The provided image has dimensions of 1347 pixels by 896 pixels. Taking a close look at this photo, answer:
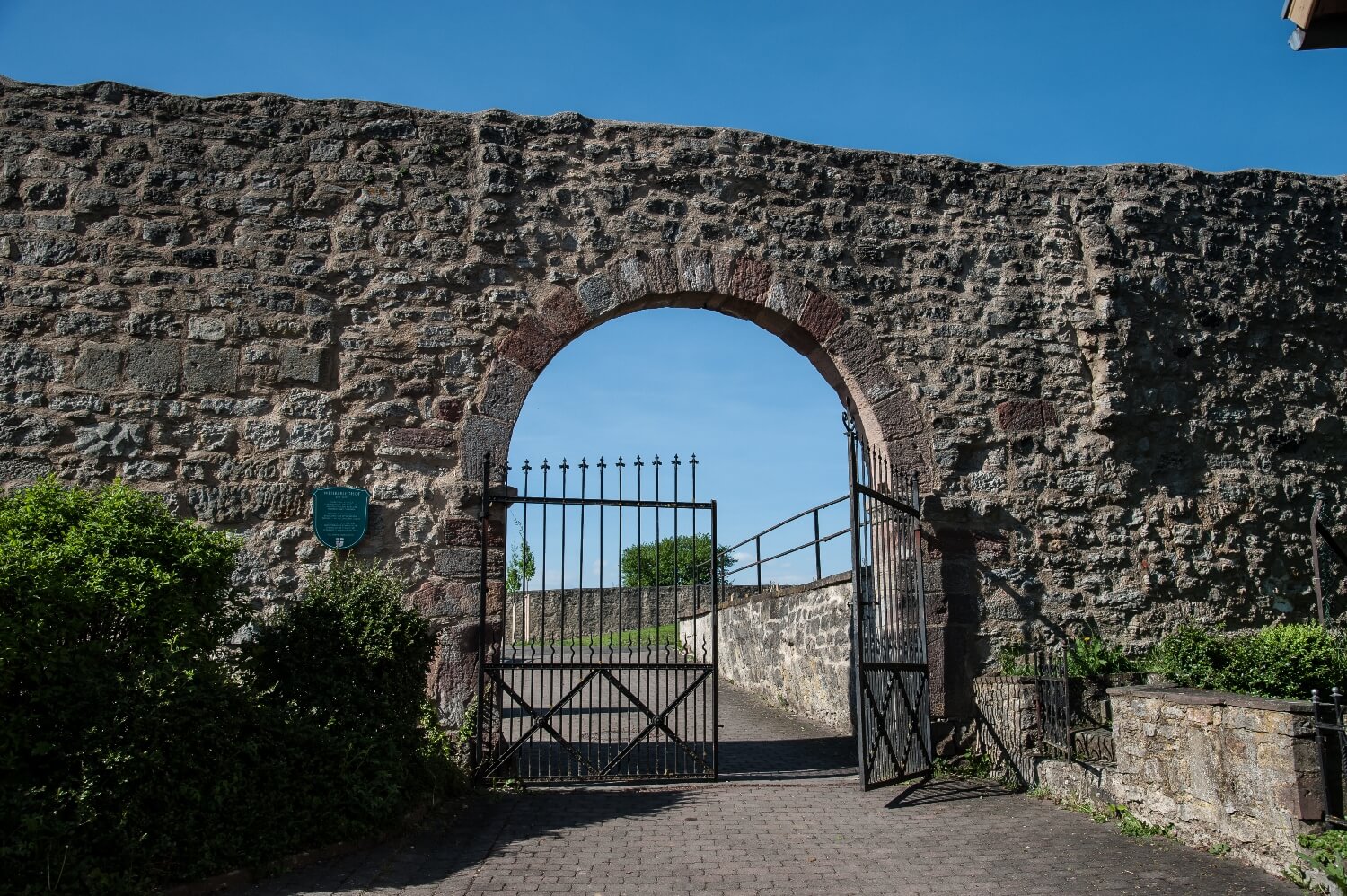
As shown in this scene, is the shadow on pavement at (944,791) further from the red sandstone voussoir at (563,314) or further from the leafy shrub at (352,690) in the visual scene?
the red sandstone voussoir at (563,314)

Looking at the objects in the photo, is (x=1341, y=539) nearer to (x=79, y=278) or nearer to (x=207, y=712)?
(x=207, y=712)

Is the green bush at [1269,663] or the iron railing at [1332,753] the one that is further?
the green bush at [1269,663]

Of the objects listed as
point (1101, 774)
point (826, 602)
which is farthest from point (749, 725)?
point (1101, 774)

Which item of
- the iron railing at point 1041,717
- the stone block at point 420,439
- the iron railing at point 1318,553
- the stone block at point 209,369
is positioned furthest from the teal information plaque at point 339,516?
the iron railing at point 1318,553

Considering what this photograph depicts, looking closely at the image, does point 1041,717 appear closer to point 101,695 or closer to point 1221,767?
point 1221,767

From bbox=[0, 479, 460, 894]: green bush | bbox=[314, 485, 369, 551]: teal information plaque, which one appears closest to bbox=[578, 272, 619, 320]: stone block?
bbox=[314, 485, 369, 551]: teal information plaque

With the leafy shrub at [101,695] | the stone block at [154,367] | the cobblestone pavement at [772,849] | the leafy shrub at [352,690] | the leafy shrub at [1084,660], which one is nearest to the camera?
the leafy shrub at [101,695]

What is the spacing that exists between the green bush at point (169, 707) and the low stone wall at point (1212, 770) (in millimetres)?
3732

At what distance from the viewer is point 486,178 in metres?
7.24

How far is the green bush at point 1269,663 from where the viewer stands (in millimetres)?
5598

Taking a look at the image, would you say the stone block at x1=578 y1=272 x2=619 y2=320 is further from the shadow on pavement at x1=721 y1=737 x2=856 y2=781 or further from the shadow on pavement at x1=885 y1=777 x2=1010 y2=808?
the shadow on pavement at x1=885 y1=777 x2=1010 y2=808

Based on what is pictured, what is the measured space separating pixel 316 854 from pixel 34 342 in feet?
12.6

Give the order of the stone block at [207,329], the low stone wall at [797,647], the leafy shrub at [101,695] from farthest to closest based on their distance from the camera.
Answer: the low stone wall at [797,647] → the stone block at [207,329] → the leafy shrub at [101,695]

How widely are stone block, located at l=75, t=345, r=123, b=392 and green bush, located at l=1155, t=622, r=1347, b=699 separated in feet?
21.8
